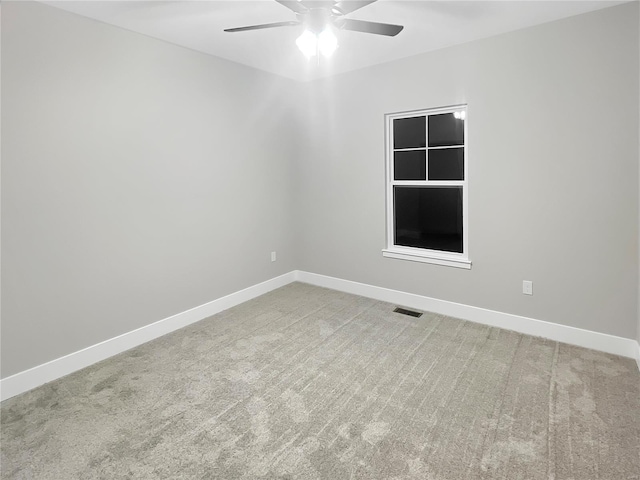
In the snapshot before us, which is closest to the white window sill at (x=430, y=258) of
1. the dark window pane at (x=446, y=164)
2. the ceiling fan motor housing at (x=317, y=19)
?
the dark window pane at (x=446, y=164)

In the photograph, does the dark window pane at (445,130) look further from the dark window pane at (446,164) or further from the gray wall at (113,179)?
the gray wall at (113,179)

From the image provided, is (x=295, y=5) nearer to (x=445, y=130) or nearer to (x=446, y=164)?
(x=445, y=130)

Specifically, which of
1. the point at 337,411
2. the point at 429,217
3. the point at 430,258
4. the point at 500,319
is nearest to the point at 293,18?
the point at 429,217

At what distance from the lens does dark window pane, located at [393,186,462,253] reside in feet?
12.6

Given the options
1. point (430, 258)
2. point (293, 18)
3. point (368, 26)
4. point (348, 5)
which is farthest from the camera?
point (430, 258)

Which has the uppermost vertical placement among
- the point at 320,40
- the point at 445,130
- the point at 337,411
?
the point at 320,40

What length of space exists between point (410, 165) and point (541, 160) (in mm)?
1267

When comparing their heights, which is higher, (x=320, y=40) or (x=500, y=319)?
(x=320, y=40)

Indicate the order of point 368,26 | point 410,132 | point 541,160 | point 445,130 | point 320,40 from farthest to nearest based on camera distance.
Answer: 1. point 410,132
2. point 445,130
3. point 541,160
4. point 320,40
5. point 368,26

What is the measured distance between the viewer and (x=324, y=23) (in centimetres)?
233

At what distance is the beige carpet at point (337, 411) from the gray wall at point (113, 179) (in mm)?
494

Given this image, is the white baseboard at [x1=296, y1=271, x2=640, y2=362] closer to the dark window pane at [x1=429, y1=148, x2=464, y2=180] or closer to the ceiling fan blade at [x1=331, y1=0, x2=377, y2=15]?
the dark window pane at [x1=429, y1=148, x2=464, y2=180]

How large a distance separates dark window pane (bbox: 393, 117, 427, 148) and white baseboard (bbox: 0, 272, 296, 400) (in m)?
2.30

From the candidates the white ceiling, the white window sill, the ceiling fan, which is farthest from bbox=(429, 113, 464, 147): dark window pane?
the ceiling fan
